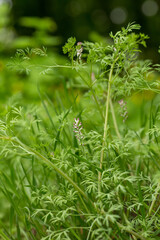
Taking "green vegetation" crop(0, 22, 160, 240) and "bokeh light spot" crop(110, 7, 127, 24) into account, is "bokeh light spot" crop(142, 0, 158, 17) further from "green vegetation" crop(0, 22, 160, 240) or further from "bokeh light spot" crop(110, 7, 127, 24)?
"green vegetation" crop(0, 22, 160, 240)

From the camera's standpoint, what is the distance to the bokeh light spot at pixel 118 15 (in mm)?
5633

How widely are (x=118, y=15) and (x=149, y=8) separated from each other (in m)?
0.60

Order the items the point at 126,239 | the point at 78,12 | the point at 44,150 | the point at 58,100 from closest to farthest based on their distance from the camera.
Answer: the point at 126,239, the point at 44,150, the point at 58,100, the point at 78,12

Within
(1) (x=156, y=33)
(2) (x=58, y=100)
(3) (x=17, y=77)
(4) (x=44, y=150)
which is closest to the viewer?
(4) (x=44, y=150)

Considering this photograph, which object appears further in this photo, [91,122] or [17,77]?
[17,77]

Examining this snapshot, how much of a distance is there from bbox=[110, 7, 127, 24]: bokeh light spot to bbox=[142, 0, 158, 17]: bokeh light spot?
37 centimetres

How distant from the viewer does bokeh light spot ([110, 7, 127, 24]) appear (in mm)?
5633

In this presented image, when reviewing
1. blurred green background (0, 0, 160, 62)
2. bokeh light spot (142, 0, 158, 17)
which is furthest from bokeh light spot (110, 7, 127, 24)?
bokeh light spot (142, 0, 158, 17)

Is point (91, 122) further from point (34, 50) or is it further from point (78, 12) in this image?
point (78, 12)

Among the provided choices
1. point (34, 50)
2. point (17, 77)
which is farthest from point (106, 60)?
point (17, 77)

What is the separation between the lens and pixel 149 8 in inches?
223

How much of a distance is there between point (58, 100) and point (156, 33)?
4715mm

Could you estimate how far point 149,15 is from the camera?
554 centimetres

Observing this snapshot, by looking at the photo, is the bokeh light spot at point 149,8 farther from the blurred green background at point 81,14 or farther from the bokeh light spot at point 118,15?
the bokeh light spot at point 118,15
